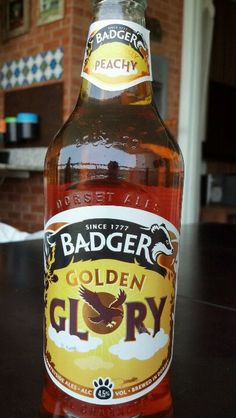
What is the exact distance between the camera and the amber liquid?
1.02 ft

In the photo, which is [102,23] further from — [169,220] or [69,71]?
[69,71]

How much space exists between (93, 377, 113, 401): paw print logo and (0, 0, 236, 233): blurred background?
208 cm

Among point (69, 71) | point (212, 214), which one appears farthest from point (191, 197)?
point (69, 71)

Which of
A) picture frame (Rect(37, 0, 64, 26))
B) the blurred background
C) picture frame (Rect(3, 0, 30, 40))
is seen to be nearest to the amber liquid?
the blurred background

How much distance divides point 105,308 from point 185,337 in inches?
7.3

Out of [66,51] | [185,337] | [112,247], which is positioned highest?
[66,51]

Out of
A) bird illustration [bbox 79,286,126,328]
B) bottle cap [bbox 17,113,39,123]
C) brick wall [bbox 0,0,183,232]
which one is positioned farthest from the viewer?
bottle cap [bbox 17,113,39,123]

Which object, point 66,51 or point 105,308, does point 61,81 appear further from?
point 105,308

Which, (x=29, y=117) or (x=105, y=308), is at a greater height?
(x=29, y=117)

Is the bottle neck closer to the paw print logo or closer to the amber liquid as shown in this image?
the amber liquid

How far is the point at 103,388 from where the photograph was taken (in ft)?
1.00

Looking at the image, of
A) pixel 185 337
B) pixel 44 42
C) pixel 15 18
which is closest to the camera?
A: pixel 185 337

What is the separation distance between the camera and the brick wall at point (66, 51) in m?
2.28

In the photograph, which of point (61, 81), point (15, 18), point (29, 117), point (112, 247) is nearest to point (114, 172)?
point (112, 247)
